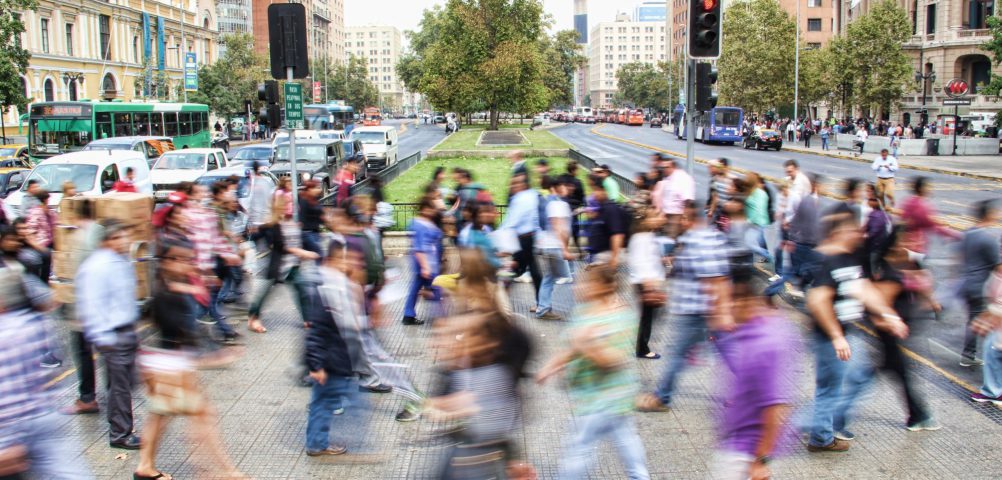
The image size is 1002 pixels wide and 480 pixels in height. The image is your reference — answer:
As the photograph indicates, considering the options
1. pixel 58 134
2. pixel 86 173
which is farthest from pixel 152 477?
pixel 58 134

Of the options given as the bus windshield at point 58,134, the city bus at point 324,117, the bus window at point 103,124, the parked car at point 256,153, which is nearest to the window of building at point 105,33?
the city bus at point 324,117

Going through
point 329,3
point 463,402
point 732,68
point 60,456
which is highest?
point 329,3

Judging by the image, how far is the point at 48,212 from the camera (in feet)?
35.8

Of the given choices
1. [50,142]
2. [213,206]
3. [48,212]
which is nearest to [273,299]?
[213,206]

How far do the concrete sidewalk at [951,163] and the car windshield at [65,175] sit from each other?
92.7ft

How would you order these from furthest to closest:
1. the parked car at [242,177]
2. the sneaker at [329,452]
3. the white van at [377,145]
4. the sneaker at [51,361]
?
the white van at [377,145] → the parked car at [242,177] → the sneaker at [51,361] → the sneaker at [329,452]

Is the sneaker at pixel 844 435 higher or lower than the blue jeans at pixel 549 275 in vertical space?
lower

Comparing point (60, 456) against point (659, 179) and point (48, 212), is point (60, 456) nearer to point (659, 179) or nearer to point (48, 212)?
point (48, 212)

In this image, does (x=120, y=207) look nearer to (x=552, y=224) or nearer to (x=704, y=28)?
(x=552, y=224)

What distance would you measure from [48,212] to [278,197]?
3.23m

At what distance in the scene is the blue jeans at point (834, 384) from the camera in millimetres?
6254

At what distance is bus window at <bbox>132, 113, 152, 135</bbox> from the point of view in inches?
1348

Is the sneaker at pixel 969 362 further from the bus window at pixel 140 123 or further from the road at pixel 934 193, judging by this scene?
the bus window at pixel 140 123

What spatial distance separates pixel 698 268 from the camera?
750cm
